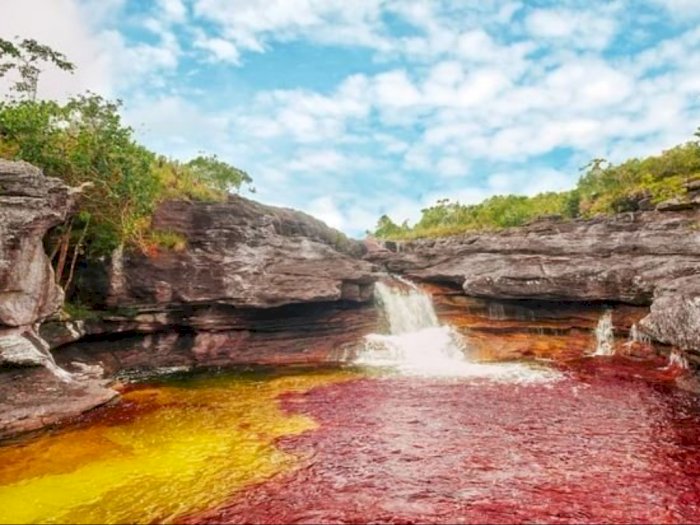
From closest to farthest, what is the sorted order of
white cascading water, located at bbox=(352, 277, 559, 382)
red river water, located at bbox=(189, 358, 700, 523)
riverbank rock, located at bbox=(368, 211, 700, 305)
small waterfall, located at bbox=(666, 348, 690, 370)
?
red river water, located at bbox=(189, 358, 700, 523) → small waterfall, located at bbox=(666, 348, 690, 370) → white cascading water, located at bbox=(352, 277, 559, 382) → riverbank rock, located at bbox=(368, 211, 700, 305)

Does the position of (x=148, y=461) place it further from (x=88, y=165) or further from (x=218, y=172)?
(x=218, y=172)

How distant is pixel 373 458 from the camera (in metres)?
14.2

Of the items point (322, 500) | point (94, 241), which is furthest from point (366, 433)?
point (94, 241)

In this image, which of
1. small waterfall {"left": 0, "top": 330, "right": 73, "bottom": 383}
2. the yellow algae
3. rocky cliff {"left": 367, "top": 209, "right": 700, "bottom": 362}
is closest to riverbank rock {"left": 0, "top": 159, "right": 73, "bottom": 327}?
small waterfall {"left": 0, "top": 330, "right": 73, "bottom": 383}

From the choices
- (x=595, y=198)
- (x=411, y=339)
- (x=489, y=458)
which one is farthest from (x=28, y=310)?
(x=595, y=198)

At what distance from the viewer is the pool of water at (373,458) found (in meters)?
10.9

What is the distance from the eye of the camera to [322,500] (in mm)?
11422

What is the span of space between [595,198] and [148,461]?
154ft

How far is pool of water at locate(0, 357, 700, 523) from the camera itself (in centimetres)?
1095

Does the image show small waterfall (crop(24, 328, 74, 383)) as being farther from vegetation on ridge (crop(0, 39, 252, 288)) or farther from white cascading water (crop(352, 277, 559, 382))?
white cascading water (crop(352, 277, 559, 382))

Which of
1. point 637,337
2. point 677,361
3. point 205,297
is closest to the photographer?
point 677,361

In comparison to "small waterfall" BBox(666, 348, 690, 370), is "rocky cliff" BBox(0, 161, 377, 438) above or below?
above

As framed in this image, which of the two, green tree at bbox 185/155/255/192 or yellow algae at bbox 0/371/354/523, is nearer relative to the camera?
yellow algae at bbox 0/371/354/523

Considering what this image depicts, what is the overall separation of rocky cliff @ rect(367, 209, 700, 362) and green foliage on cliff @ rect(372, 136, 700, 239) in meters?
4.67
